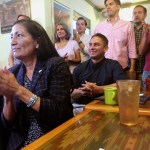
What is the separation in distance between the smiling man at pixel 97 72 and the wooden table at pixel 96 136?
0.84 meters

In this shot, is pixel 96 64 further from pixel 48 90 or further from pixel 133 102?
pixel 133 102

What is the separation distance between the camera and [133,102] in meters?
0.83

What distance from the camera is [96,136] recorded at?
0.70 metres

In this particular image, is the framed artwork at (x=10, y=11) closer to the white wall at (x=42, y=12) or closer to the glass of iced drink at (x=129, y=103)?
the white wall at (x=42, y=12)

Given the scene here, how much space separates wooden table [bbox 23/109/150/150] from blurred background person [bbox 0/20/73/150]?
0.79 feet

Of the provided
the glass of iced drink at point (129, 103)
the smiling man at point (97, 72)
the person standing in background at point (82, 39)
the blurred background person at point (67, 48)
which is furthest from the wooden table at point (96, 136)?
the person standing in background at point (82, 39)

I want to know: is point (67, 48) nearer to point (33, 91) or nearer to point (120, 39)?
point (120, 39)

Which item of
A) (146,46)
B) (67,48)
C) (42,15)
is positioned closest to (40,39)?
(146,46)

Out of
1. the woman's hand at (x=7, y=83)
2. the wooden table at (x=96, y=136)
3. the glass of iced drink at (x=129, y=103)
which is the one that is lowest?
the wooden table at (x=96, y=136)

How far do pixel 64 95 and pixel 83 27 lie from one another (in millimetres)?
2252

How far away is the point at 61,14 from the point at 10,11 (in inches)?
32.5

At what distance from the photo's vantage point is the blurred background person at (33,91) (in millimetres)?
1034

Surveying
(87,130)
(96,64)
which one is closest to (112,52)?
(96,64)

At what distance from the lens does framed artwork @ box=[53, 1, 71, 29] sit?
3.41 metres
